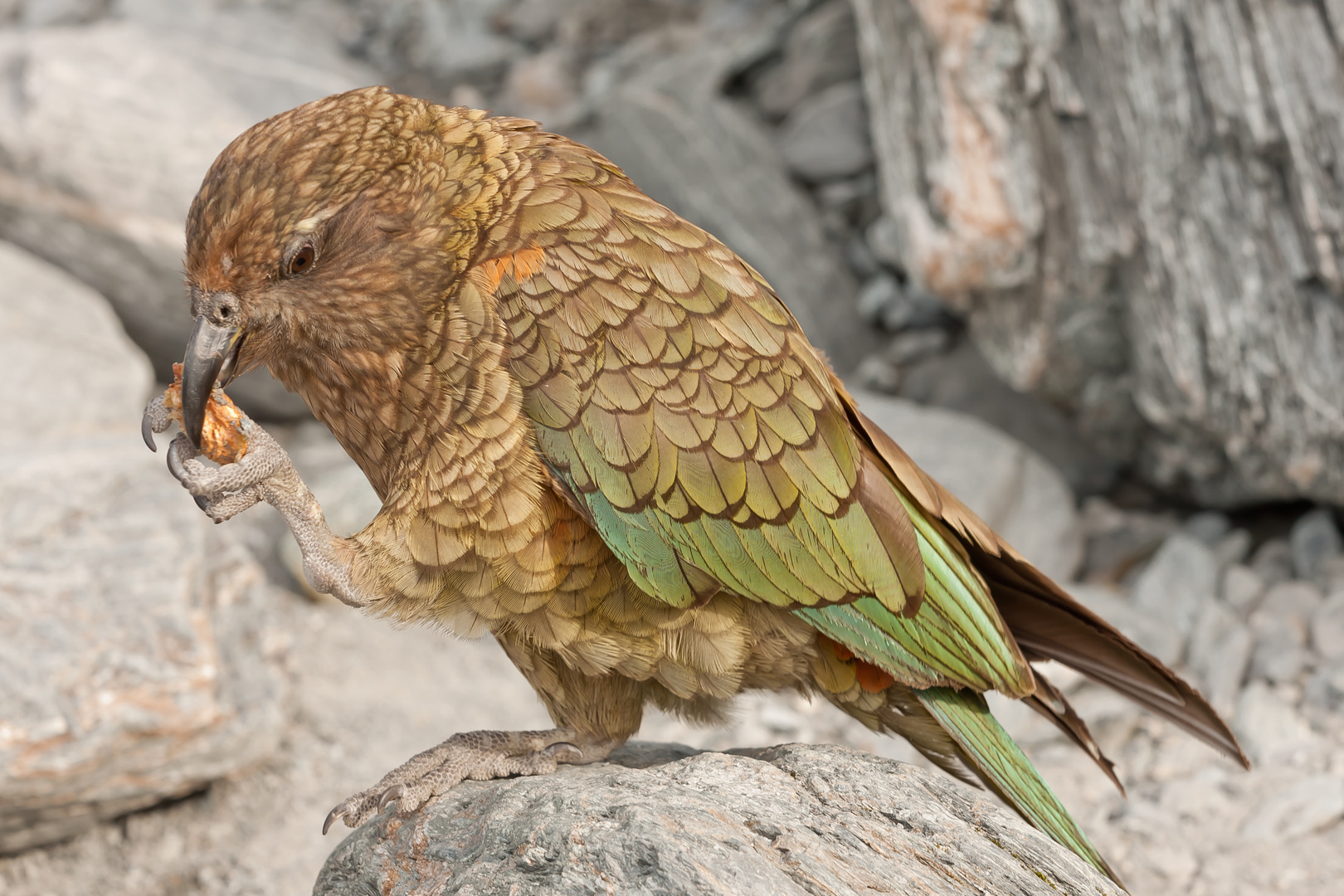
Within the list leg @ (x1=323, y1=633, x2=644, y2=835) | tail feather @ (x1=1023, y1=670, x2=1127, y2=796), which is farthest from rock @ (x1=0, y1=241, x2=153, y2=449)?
tail feather @ (x1=1023, y1=670, x2=1127, y2=796)

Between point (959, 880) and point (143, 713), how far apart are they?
9.87 feet

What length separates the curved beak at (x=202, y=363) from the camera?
2164 millimetres

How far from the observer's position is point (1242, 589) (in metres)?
5.24

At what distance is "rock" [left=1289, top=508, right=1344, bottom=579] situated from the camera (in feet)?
17.3

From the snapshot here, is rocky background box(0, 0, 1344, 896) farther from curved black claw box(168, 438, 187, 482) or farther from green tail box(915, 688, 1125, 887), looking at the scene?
curved black claw box(168, 438, 187, 482)

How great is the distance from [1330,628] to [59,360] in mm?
6259

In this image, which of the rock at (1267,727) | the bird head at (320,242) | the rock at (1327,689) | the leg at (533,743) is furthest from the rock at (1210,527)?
the bird head at (320,242)

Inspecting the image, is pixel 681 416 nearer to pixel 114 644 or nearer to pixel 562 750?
pixel 562 750

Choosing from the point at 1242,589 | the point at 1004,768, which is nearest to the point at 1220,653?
the point at 1242,589

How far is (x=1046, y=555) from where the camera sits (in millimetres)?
5547

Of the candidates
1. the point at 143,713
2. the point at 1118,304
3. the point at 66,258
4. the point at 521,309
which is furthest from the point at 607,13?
the point at 521,309

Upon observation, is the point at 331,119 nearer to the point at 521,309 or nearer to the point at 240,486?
the point at 521,309

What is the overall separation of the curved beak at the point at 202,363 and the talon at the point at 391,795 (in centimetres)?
97

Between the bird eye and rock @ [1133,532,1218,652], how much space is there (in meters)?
4.28
